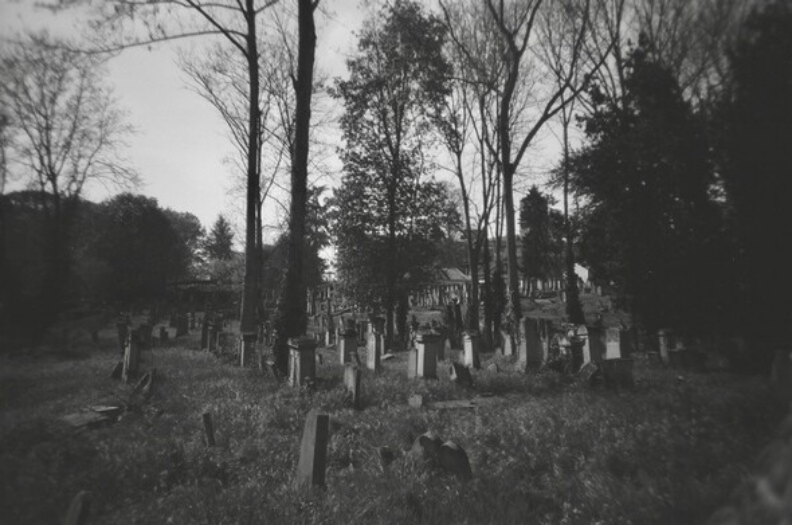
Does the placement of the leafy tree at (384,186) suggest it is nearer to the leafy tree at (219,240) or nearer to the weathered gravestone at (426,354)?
the weathered gravestone at (426,354)

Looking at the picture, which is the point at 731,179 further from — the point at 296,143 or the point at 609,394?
the point at 296,143

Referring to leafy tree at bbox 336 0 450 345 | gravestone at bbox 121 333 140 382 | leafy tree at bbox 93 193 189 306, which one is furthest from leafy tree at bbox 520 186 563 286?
gravestone at bbox 121 333 140 382

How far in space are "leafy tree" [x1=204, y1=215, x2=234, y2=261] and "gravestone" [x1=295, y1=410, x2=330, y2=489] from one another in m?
81.7

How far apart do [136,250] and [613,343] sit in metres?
45.8

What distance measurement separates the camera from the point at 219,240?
82500mm

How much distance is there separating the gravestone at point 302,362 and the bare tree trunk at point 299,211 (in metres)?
0.87

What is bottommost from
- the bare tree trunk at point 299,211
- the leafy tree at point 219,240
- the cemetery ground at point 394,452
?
the cemetery ground at point 394,452

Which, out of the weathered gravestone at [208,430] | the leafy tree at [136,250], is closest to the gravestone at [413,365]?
the weathered gravestone at [208,430]

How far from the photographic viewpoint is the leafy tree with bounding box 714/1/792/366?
9523mm

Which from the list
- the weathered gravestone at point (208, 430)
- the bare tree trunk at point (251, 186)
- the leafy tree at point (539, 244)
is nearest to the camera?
the weathered gravestone at point (208, 430)

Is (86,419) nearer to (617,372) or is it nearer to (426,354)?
(426,354)

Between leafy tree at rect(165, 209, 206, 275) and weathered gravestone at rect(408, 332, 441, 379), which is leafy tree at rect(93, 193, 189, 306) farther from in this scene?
weathered gravestone at rect(408, 332, 441, 379)

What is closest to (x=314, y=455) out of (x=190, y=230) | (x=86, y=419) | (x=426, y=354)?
(x=86, y=419)

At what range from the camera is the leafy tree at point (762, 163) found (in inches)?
375
